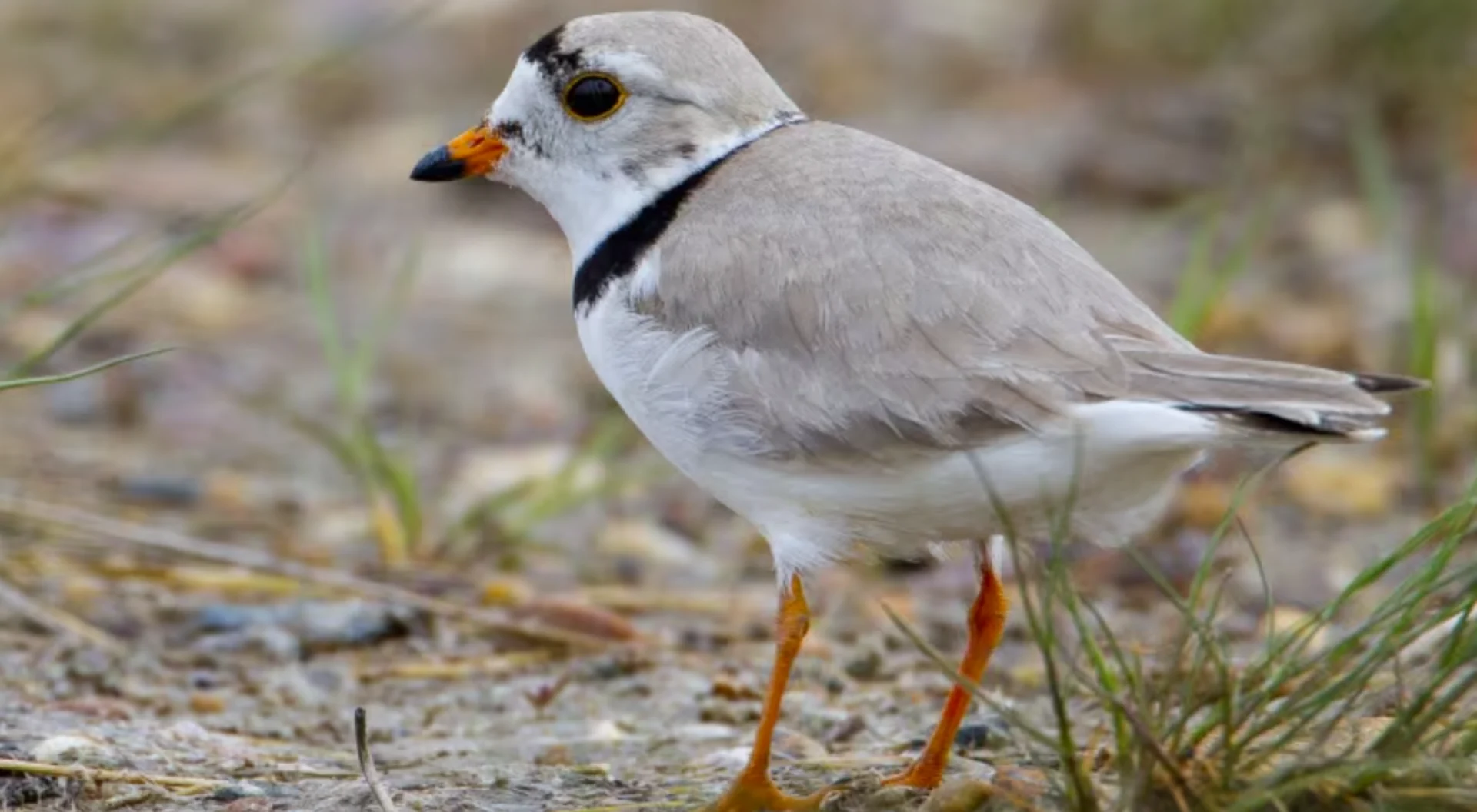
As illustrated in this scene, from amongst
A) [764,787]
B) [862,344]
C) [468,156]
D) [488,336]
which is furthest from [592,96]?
[488,336]

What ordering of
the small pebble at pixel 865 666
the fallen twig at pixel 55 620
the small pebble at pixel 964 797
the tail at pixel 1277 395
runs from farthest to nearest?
the small pebble at pixel 865 666 < the fallen twig at pixel 55 620 < the small pebble at pixel 964 797 < the tail at pixel 1277 395

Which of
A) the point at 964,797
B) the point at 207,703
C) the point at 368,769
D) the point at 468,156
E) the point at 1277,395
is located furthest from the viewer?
the point at 207,703

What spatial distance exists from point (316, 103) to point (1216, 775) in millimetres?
7568

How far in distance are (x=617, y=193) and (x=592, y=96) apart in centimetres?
20

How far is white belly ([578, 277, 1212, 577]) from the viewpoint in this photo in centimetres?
320

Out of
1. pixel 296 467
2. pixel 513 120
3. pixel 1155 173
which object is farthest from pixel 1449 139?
pixel 513 120

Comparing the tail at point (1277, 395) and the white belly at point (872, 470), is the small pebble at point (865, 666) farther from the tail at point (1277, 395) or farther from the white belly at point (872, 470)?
the tail at point (1277, 395)

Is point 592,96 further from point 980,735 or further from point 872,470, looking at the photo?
point 980,735

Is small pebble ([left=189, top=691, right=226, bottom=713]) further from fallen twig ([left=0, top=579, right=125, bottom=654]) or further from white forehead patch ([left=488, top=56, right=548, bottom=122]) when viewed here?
white forehead patch ([left=488, top=56, right=548, bottom=122])

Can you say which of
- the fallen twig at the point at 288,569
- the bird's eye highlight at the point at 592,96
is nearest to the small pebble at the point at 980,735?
the fallen twig at the point at 288,569

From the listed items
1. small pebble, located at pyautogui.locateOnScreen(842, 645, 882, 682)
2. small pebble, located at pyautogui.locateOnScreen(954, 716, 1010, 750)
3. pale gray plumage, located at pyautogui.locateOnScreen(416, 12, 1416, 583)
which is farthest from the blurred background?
pale gray plumage, located at pyautogui.locateOnScreen(416, 12, 1416, 583)

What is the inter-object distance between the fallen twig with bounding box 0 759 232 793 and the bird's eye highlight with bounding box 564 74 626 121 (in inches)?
55.9

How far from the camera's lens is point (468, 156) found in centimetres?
420

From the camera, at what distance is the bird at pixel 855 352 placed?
3223 mm
